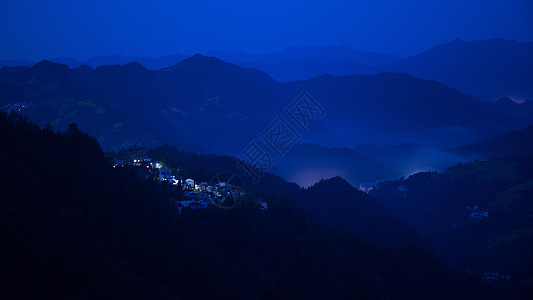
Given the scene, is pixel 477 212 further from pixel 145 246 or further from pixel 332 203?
pixel 145 246

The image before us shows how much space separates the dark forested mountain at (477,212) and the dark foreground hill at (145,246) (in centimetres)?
1967

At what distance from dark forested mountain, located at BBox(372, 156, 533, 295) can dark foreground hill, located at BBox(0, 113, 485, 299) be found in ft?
64.5

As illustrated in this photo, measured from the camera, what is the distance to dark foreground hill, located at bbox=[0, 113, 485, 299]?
21.5 meters

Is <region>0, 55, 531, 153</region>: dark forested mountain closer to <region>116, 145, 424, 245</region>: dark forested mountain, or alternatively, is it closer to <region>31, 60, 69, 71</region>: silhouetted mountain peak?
<region>31, 60, 69, 71</region>: silhouetted mountain peak

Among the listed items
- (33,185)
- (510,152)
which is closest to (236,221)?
(33,185)

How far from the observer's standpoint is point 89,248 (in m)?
24.4

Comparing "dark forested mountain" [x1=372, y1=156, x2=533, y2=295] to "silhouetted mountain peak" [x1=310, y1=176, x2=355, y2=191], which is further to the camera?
"silhouetted mountain peak" [x1=310, y1=176, x2=355, y2=191]

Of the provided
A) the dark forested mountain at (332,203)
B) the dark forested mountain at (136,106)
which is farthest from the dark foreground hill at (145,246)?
the dark forested mountain at (136,106)

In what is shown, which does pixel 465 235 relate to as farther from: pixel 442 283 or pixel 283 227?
pixel 283 227

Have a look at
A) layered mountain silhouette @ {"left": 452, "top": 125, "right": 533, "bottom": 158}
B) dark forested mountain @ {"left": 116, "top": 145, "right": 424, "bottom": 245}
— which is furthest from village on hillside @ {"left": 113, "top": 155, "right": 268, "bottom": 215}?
layered mountain silhouette @ {"left": 452, "top": 125, "right": 533, "bottom": 158}

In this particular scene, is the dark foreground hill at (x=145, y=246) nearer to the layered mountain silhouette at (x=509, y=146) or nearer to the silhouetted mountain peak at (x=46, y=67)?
the layered mountain silhouette at (x=509, y=146)

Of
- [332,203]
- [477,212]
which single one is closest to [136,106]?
[332,203]

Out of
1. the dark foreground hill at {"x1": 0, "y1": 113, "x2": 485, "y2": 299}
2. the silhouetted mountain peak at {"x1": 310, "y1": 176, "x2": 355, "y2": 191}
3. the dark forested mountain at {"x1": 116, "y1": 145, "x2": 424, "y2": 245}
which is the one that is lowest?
the dark foreground hill at {"x1": 0, "y1": 113, "x2": 485, "y2": 299}

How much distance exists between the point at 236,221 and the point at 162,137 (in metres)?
78.1
